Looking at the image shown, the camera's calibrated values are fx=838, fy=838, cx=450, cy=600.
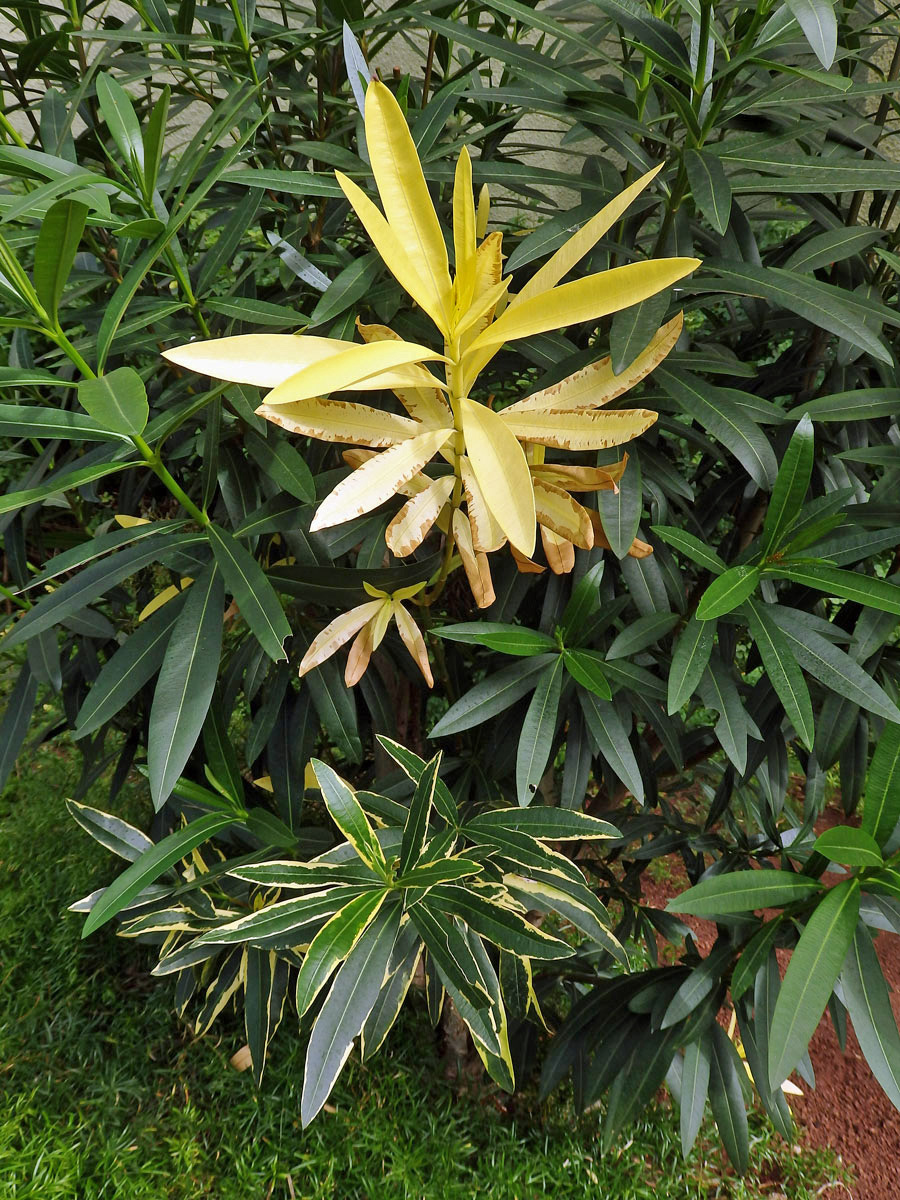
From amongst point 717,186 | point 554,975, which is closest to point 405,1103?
point 554,975

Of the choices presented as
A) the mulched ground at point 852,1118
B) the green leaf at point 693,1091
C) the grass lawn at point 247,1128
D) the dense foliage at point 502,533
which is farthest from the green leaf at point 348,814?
the mulched ground at point 852,1118

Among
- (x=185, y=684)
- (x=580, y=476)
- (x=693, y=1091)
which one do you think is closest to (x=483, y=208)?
(x=580, y=476)

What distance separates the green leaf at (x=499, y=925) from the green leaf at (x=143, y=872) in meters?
0.24

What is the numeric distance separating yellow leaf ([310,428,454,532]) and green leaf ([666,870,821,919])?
0.39m

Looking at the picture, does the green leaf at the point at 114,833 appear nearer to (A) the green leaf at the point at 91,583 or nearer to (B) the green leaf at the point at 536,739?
(A) the green leaf at the point at 91,583

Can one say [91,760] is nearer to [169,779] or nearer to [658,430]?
[169,779]

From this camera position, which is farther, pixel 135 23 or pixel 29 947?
pixel 29 947

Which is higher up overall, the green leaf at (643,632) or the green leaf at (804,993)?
the green leaf at (643,632)

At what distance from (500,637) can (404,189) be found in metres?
0.39

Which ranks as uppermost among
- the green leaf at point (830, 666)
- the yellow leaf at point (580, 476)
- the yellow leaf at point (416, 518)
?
the yellow leaf at point (416, 518)

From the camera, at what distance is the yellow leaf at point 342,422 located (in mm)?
550

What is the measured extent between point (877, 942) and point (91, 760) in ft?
5.69

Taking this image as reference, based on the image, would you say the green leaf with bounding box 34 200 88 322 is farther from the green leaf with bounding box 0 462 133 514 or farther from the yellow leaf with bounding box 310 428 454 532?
the yellow leaf with bounding box 310 428 454 532

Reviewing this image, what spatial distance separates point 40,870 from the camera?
1846 millimetres
